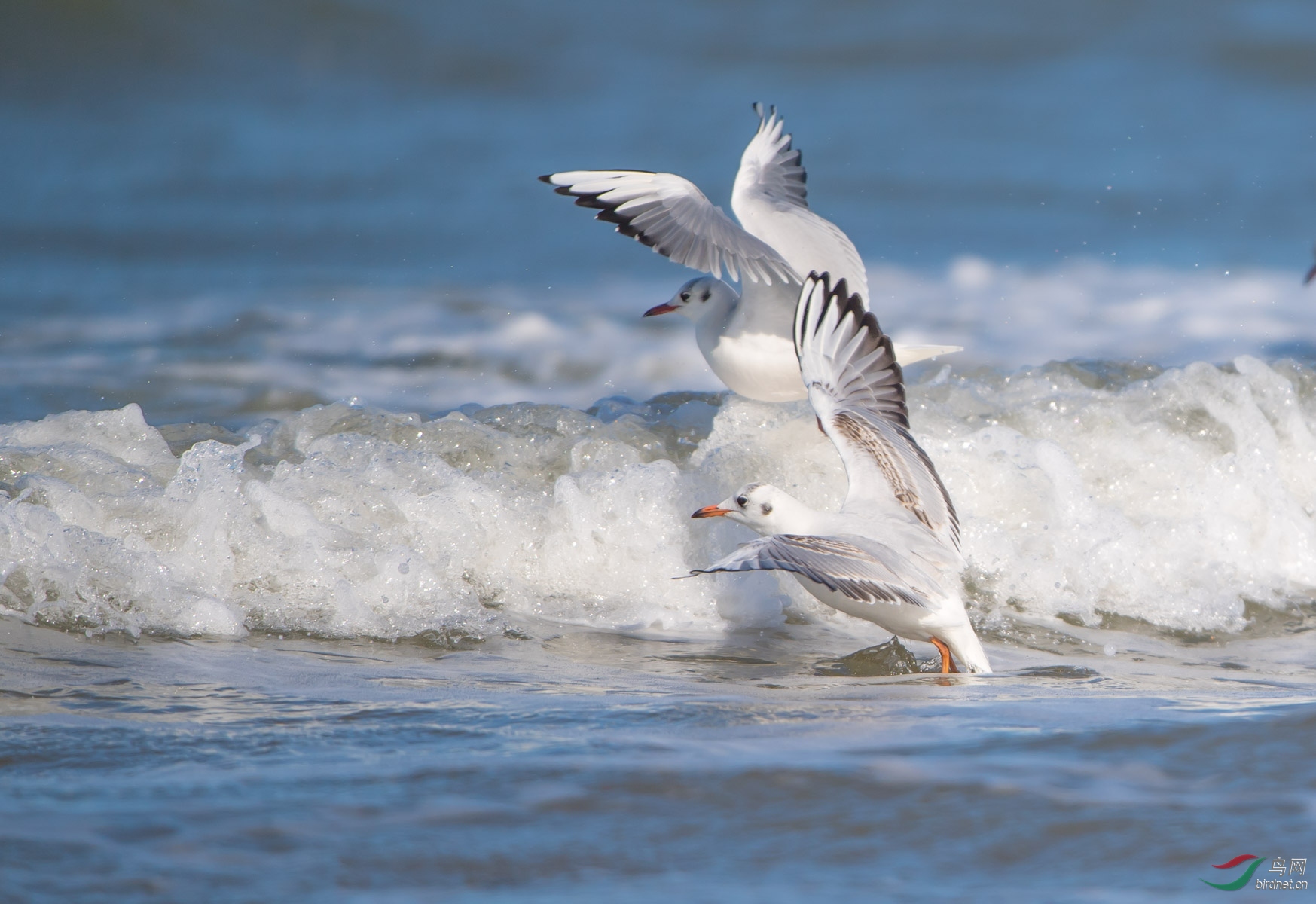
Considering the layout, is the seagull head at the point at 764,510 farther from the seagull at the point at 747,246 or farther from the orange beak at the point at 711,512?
the seagull at the point at 747,246

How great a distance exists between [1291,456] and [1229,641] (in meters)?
2.06

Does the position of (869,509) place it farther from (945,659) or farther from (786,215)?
(786,215)

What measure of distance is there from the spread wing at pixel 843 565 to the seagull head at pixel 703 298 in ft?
7.20

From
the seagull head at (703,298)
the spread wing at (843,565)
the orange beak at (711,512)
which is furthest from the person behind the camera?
the seagull head at (703,298)

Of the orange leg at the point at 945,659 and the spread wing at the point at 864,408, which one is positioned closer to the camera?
the orange leg at the point at 945,659

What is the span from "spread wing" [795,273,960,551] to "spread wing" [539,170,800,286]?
662 millimetres

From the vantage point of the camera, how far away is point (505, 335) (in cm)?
876

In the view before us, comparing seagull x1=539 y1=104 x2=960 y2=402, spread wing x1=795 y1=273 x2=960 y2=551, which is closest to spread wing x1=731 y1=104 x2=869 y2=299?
seagull x1=539 y1=104 x2=960 y2=402

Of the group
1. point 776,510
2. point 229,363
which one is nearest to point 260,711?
point 776,510

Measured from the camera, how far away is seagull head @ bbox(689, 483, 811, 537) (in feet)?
13.9

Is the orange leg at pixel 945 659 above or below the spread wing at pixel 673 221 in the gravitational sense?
below

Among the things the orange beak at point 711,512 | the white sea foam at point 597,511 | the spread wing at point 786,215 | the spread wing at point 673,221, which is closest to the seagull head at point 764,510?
the orange beak at point 711,512

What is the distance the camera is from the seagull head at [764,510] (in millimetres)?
4250

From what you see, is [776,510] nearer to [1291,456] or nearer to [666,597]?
[666,597]
